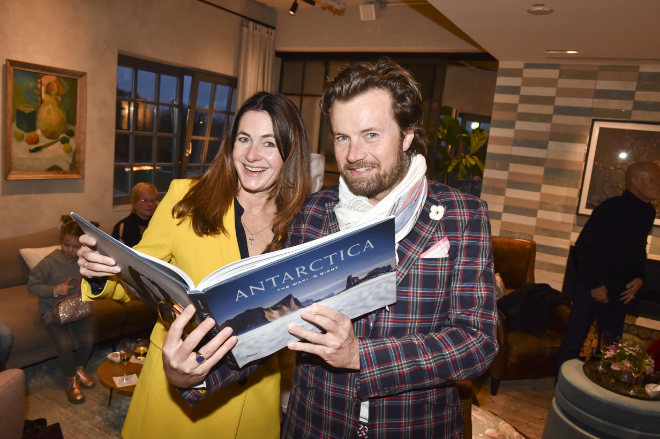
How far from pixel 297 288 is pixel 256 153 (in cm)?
72

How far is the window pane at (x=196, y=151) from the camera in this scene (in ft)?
21.1

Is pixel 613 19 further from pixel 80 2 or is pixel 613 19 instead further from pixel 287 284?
pixel 80 2

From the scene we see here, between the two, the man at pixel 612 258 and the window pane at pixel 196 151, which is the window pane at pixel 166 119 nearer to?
the window pane at pixel 196 151

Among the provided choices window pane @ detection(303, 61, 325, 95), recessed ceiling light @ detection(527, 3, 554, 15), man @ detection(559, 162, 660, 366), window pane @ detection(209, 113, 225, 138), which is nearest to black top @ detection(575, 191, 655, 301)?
man @ detection(559, 162, 660, 366)

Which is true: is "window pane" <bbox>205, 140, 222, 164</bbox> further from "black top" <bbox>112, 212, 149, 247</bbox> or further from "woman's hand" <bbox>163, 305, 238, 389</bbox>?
"woman's hand" <bbox>163, 305, 238, 389</bbox>

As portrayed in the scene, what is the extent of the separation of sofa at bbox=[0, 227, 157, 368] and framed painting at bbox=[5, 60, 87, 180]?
69 cm

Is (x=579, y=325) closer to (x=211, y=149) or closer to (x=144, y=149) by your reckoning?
(x=144, y=149)

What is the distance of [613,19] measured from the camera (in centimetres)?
309

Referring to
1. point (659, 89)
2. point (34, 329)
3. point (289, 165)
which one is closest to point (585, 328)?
Answer: point (659, 89)

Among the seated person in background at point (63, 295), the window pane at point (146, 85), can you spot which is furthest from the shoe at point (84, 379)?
the window pane at point (146, 85)

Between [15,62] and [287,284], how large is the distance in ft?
14.5

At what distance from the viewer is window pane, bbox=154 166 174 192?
19.6 ft

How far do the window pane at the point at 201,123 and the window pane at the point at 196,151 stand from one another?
Result: 0.11 m

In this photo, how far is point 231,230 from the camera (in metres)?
1.48
